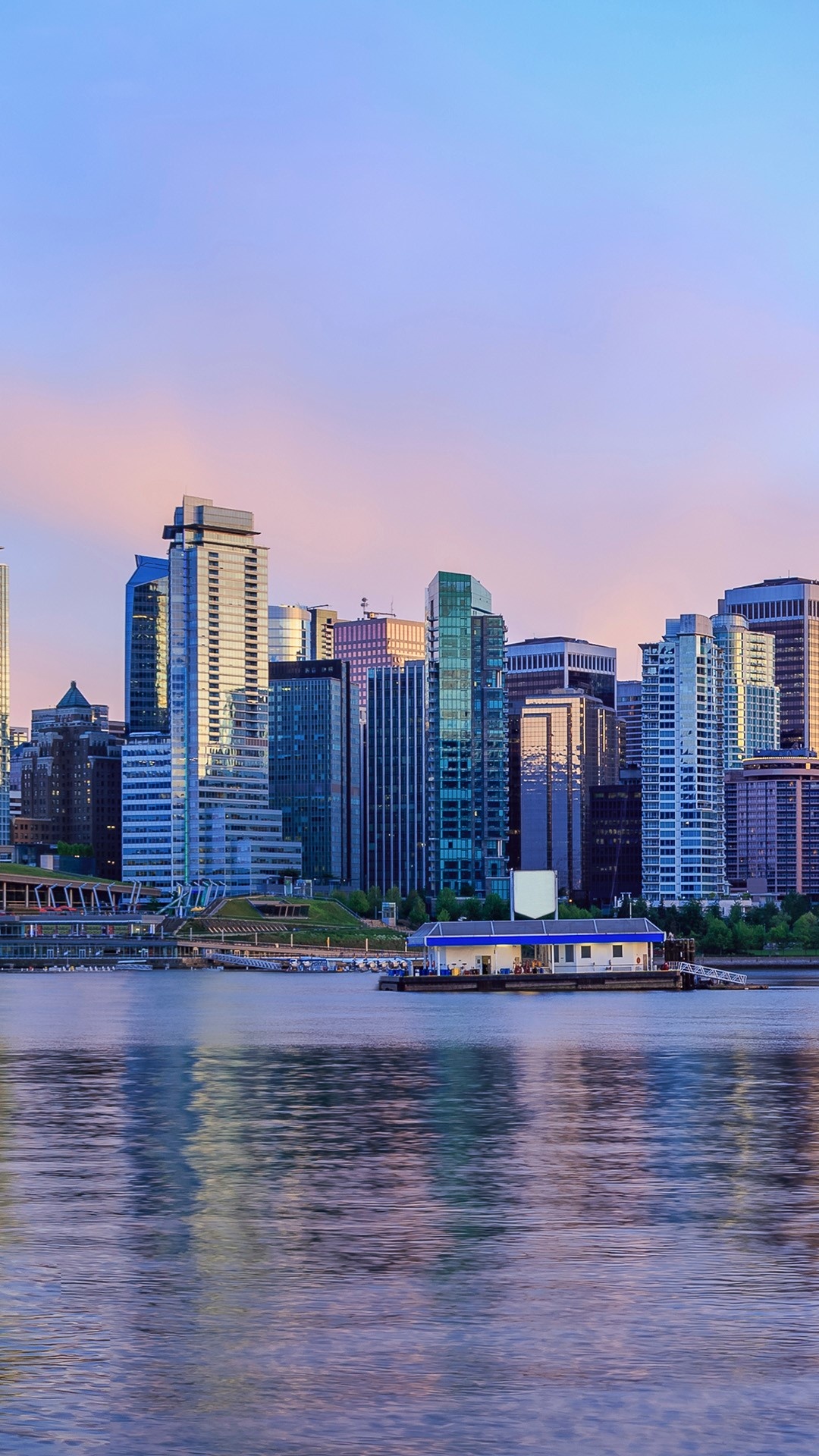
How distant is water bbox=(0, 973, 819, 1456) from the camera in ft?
96.2

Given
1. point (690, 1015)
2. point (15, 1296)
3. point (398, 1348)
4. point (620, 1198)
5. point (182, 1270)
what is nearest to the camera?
point (398, 1348)

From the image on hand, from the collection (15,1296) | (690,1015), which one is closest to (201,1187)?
(15,1296)

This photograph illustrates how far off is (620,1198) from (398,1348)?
63.8 ft

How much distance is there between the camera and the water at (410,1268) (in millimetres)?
29328

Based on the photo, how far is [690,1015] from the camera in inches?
6909

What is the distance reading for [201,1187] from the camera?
5456cm

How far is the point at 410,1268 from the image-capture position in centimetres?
4178

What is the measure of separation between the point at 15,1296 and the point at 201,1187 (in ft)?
53.1

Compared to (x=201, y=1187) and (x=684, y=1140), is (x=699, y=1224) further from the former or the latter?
(x=684, y=1140)

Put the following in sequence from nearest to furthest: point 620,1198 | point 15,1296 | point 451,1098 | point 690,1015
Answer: point 15,1296 < point 620,1198 < point 451,1098 < point 690,1015

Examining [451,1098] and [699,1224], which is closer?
[699,1224]

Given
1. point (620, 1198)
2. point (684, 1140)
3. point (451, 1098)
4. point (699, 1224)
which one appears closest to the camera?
point (699, 1224)

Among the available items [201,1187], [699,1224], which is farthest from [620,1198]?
[201,1187]

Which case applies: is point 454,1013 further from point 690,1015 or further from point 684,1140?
point 684,1140
